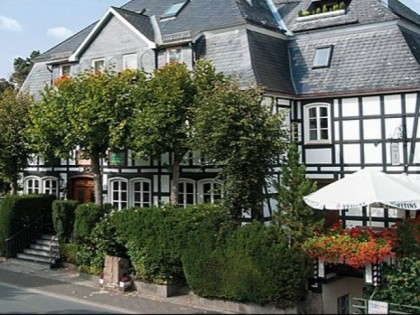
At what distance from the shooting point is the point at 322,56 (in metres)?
20.1

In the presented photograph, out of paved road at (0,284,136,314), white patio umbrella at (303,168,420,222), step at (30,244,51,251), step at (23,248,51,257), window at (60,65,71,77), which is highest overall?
window at (60,65,71,77)

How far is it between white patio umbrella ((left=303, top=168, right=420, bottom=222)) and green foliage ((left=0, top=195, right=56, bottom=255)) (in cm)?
1181

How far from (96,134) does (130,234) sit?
4.04 m

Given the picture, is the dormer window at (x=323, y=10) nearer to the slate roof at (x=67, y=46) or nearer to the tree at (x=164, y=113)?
the tree at (x=164, y=113)

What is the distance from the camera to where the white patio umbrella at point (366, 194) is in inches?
524

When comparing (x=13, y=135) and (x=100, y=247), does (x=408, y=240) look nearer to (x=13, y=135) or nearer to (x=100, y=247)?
(x=100, y=247)

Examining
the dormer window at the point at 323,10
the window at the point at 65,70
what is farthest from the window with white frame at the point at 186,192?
the window at the point at 65,70

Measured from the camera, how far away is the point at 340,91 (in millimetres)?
18672

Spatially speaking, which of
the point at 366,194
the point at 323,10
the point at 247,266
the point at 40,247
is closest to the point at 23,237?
the point at 40,247

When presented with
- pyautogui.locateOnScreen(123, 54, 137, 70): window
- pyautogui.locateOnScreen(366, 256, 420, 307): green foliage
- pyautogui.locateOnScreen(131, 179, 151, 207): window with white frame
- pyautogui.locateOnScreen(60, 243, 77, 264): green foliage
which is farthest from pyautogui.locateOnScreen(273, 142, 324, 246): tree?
pyautogui.locateOnScreen(123, 54, 137, 70): window

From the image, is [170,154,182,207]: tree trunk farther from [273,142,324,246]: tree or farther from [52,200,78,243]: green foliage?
[273,142,324,246]: tree

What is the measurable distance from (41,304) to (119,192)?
8.45 metres

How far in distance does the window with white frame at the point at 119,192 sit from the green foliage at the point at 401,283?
37.1 ft

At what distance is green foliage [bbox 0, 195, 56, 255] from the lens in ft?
68.1
